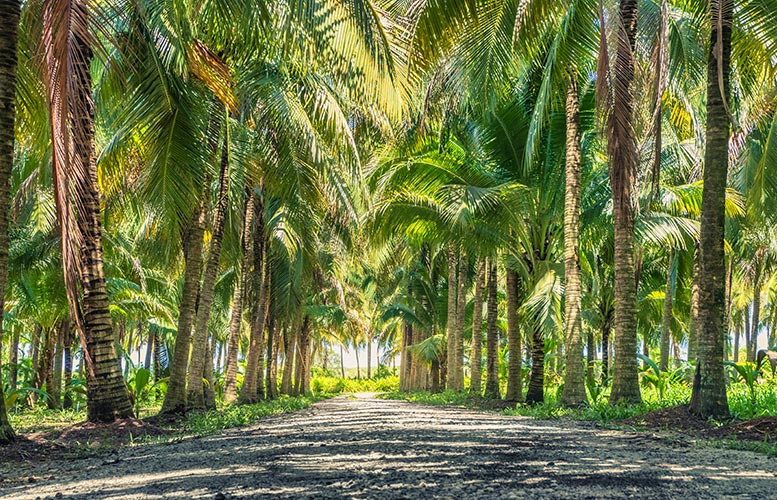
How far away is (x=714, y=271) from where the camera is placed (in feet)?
27.8

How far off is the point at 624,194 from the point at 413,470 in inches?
251

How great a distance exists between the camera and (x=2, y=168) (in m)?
7.21

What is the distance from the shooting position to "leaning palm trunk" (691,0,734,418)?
8.41 metres

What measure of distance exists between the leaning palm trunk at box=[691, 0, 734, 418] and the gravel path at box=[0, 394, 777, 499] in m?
1.24

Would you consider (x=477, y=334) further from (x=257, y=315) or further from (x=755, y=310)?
(x=755, y=310)

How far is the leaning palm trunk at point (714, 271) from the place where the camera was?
331 inches

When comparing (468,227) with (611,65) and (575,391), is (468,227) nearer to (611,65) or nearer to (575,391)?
(575,391)

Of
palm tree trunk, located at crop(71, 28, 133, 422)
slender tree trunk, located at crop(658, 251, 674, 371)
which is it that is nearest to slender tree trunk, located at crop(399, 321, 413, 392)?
slender tree trunk, located at crop(658, 251, 674, 371)

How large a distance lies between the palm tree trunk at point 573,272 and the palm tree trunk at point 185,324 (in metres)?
6.56

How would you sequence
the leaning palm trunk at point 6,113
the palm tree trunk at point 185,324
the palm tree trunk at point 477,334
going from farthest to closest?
the palm tree trunk at point 477,334 < the palm tree trunk at point 185,324 < the leaning palm trunk at point 6,113

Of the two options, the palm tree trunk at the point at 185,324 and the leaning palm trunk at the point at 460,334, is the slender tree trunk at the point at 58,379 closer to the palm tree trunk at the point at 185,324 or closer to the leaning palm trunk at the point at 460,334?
the palm tree trunk at the point at 185,324

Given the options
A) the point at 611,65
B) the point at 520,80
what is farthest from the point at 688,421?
the point at 520,80

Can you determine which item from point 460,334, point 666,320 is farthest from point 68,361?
point 666,320

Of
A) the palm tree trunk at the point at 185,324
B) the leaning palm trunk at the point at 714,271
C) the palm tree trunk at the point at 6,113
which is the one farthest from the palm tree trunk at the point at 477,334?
the palm tree trunk at the point at 6,113
